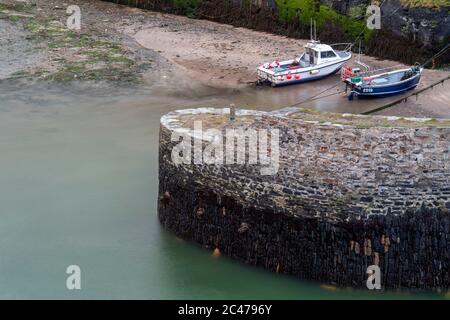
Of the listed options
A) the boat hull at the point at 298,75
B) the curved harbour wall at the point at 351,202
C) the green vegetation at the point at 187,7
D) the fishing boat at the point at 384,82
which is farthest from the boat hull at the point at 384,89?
the green vegetation at the point at 187,7

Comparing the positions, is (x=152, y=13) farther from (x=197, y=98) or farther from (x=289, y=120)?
(x=289, y=120)

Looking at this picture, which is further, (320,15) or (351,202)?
(320,15)

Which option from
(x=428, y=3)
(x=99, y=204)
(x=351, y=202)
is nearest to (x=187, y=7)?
(x=428, y=3)

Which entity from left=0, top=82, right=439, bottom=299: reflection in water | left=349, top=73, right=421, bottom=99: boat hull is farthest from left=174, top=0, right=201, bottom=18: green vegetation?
left=349, top=73, right=421, bottom=99: boat hull

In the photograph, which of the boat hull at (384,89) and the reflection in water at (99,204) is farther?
the boat hull at (384,89)

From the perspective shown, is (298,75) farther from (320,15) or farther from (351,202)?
(351,202)

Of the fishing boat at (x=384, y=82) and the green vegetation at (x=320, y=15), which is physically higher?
the green vegetation at (x=320, y=15)

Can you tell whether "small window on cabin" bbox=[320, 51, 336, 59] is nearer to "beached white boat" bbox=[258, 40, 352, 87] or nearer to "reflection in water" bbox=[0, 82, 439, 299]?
"beached white boat" bbox=[258, 40, 352, 87]

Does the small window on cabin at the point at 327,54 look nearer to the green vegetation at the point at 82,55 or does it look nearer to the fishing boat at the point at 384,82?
the fishing boat at the point at 384,82
